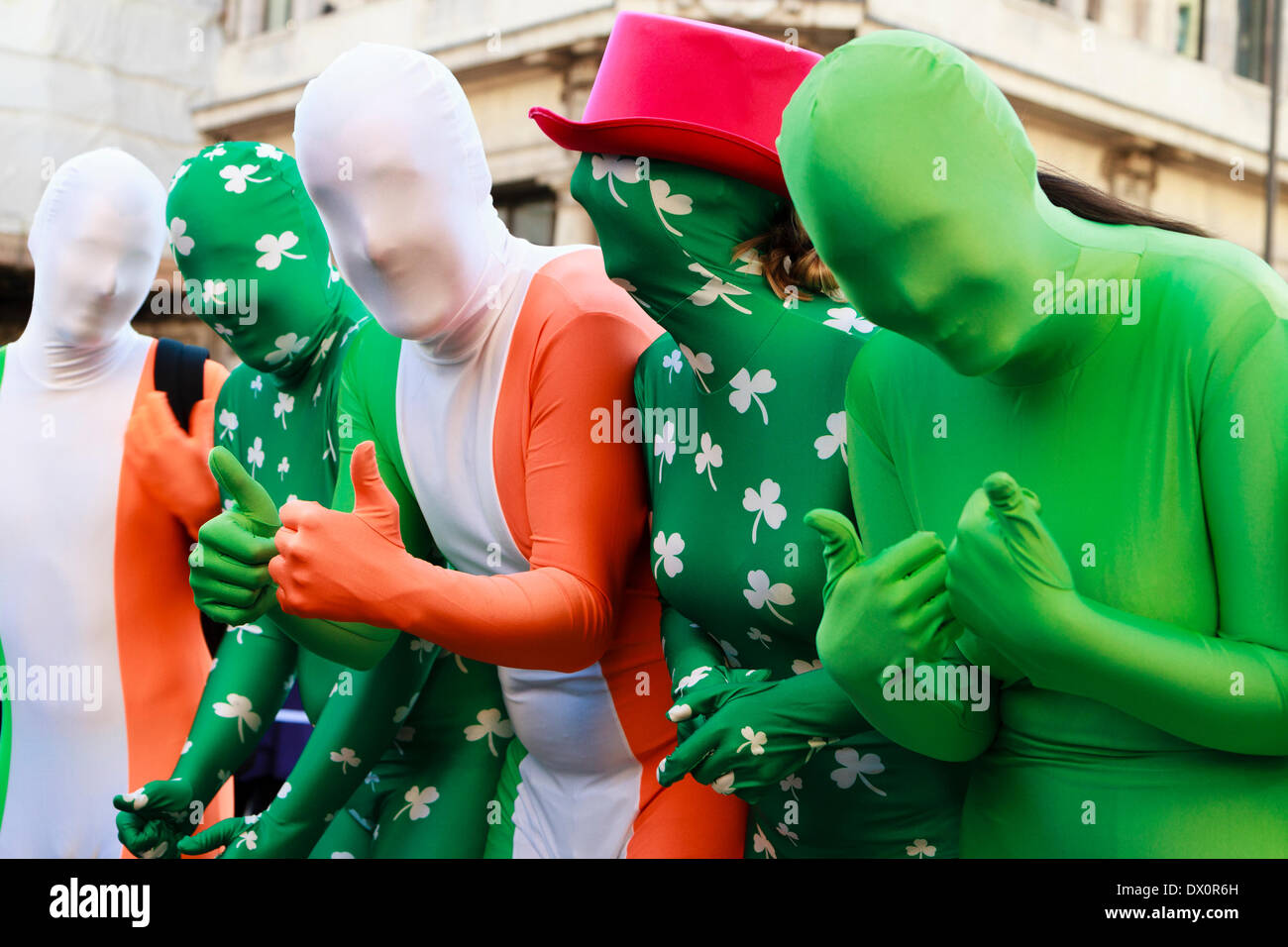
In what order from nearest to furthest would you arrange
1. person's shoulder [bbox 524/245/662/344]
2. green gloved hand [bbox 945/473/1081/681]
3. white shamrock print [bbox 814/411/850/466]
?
green gloved hand [bbox 945/473/1081/681] → white shamrock print [bbox 814/411/850/466] → person's shoulder [bbox 524/245/662/344]

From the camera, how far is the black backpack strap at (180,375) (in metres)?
2.57

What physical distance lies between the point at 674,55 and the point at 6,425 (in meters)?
1.53

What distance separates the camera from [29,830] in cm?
250

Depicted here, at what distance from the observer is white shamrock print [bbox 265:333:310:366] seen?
221 cm

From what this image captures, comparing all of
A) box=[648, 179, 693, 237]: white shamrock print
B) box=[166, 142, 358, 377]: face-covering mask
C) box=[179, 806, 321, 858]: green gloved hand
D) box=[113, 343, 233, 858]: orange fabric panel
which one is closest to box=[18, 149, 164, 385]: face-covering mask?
box=[113, 343, 233, 858]: orange fabric panel

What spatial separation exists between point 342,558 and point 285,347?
781mm

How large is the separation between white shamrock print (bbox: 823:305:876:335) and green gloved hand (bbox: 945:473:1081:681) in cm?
47

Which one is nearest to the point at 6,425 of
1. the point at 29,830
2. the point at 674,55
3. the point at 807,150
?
the point at 29,830

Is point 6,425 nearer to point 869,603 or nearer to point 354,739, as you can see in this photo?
point 354,739

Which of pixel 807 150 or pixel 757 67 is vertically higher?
pixel 757 67

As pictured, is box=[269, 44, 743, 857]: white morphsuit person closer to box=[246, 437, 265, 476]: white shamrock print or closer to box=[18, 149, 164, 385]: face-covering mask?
box=[246, 437, 265, 476]: white shamrock print

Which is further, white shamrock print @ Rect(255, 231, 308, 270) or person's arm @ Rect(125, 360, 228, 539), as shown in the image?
person's arm @ Rect(125, 360, 228, 539)

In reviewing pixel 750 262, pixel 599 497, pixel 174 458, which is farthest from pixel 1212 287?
pixel 174 458

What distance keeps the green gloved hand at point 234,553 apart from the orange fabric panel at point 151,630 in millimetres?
908
